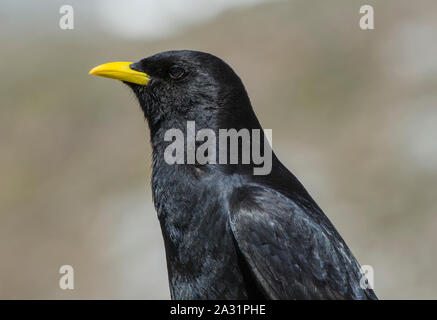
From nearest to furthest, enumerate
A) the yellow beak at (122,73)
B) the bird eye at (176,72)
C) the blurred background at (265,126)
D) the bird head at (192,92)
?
the bird head at (192,92), the bird eye at (176,72), the yellow beak at (122,73), the blurred background at (265,126)

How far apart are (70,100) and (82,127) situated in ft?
7.37

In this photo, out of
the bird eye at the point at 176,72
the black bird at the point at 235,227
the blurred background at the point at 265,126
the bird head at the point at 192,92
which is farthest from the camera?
the blurred background at the point at 265,126

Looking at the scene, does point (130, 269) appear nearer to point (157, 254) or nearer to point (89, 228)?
point (157, 254)

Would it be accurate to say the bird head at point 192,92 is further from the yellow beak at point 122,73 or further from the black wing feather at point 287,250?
the black wing feather at point 287,250

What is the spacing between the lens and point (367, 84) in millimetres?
26828

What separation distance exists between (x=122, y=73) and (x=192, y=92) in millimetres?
842

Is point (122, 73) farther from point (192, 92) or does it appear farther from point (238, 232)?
point (238, 232)

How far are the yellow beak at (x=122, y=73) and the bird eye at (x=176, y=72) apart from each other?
0.29 meters

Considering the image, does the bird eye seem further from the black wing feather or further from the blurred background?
the blurred background

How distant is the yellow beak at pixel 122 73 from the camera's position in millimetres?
7148

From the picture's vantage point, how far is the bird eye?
688 cm

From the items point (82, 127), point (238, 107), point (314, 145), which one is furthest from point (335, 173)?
point (238, 107)

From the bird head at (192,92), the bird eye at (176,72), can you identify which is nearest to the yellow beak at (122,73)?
the bird head at (192,92)
